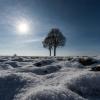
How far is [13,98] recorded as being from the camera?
9.33 feet

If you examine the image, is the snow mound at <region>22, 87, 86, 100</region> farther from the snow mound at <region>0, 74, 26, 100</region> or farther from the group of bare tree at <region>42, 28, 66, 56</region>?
the group of bare tree at <region>42, 28, 66, 56</region>

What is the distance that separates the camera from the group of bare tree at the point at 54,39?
41.0m

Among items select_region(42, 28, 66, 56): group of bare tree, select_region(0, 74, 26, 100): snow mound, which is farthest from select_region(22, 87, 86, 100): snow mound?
select_region(42, 28, 66, 56): group of bare tree

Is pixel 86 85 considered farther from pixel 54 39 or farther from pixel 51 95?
pixel 54 39

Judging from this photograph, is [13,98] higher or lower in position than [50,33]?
lower

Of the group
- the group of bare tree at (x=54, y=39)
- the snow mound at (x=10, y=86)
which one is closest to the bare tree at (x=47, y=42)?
the group of bare tree at (x=54, y=39)

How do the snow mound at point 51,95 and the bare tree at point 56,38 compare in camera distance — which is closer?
the snow mound at point 51,95

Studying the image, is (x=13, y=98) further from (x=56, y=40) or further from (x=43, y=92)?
(x=56, y=40)

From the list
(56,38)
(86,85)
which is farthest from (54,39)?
(86,85)

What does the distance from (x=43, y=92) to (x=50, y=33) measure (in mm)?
39492

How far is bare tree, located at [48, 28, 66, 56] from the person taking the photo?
4067 cm

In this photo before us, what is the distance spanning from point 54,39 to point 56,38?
0.68 metres

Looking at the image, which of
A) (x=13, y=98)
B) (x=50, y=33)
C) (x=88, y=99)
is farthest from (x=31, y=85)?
(x=50, y=33)

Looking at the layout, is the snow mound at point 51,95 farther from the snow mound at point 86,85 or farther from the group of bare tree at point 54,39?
the group of bare tree at point 54,39
